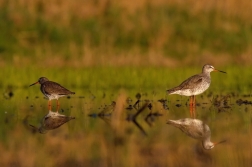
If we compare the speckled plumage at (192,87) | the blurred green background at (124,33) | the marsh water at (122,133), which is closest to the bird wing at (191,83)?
the speckled plumage at (192,87)

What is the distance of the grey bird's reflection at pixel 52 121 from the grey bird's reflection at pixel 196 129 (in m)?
1.33

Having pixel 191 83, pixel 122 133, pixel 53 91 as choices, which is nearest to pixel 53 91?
pixel 53 91

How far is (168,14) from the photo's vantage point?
19156 mm

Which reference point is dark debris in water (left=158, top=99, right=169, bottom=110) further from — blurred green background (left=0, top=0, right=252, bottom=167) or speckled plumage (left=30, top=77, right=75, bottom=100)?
speckled plumage (left=30, top=77, right=75, bottom=100)

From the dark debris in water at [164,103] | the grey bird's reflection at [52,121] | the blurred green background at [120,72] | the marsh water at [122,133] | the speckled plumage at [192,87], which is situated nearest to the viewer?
the marsh water at [122,133]

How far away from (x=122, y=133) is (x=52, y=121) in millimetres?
1404

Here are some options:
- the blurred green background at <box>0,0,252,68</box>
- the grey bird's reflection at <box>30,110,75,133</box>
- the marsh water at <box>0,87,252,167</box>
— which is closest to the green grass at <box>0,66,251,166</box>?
the marsh water at <box>0,87,252,167</box>

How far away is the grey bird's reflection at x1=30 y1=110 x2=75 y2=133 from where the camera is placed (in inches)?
392

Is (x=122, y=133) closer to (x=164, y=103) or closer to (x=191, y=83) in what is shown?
(x=164, y=103)

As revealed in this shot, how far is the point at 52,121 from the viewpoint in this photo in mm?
10586

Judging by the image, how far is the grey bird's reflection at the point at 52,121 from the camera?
392 inches

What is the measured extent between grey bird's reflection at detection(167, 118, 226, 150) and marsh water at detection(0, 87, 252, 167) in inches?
3.0

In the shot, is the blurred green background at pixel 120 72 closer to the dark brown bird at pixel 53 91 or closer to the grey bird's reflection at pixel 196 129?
the grey bird's reflection at pixel 196 129

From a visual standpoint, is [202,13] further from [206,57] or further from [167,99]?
[167,99]
